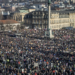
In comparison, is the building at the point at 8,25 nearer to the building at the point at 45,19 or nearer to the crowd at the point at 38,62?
the building at the point at 45,19

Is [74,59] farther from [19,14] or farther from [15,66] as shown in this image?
[19,14]

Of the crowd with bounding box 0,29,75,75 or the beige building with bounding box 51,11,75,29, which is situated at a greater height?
the crowd with bounding box 0,29,75,75

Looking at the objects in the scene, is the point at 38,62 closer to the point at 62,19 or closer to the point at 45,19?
the point at 45,19

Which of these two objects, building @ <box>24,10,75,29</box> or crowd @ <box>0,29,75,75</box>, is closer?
crowd @ <box>0,29,75,75</box>

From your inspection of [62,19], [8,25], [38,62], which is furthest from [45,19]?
[38,62]

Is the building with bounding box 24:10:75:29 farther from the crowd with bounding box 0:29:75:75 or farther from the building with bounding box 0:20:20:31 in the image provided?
the crowd with bounding box 0:29:75:75

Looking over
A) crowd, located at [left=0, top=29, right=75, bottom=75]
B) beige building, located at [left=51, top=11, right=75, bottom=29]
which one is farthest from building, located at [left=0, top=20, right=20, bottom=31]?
crowd, located at [left=0, top=29, right=75, bottom=75]

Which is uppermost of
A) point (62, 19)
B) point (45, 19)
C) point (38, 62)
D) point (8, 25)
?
point (38, 62)

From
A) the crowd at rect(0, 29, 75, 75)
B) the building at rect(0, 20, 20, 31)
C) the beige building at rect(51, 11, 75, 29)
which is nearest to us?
the crowd at rect(0, 29, 75, 75)

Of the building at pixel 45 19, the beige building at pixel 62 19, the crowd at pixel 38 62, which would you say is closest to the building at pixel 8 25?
the building at pixel 45 19
